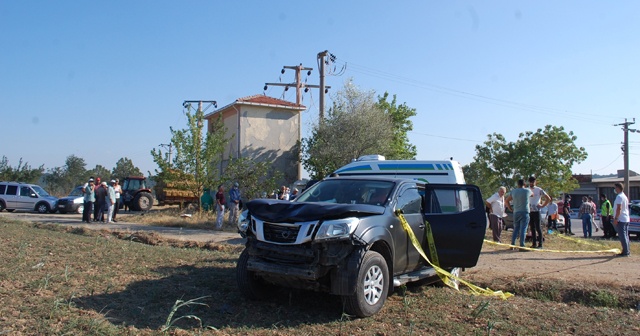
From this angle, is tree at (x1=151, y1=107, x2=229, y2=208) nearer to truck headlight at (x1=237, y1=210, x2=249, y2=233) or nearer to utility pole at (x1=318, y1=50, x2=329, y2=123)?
utility pole at (x1=318, y1=50, x2=329, y2=123)

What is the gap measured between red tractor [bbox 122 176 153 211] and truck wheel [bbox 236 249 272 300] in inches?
932

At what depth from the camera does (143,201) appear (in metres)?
28.4

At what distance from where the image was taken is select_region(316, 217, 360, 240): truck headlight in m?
5.45

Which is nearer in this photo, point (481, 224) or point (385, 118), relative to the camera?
point (481, 224)

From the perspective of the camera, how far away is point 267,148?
95.9ft

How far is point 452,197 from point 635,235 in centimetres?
1981

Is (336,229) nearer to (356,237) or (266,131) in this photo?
(356,237)

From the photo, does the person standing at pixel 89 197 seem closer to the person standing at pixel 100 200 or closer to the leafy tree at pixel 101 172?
the person standing at pixel 100 200

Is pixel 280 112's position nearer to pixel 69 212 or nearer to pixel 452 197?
pixel 69 212

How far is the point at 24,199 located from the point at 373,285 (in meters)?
25.1

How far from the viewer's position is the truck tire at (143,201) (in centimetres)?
2812

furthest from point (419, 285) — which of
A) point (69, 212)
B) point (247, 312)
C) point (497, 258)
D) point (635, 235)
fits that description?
point (69, 212)

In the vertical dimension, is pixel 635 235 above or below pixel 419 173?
below

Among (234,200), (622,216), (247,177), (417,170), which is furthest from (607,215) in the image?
(247,177)
